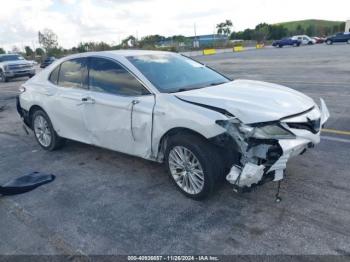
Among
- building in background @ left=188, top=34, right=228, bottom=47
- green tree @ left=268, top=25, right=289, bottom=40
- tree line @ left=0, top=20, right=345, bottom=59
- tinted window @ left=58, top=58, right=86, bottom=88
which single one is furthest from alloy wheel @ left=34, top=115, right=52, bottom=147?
green tree @ left=268, top=25, right=289, bottom=40

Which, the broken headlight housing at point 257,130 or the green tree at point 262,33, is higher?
the green tree at point 262,33

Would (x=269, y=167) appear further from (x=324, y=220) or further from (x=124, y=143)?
(x=124, y=143)

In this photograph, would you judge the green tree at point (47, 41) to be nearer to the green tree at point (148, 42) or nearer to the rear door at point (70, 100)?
the green tree at point (148, 42)

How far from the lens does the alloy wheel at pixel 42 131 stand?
18.8 feet

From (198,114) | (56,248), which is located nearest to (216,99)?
(198,114)

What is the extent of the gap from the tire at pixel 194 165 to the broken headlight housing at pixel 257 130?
37 centimetres

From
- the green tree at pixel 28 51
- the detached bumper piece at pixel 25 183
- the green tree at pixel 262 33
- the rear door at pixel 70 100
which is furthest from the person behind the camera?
the green tree at pixel 262 33

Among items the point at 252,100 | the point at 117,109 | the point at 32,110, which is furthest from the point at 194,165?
the point at 32,110

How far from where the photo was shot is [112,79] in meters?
4.50

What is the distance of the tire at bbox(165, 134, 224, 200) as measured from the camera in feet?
11.5

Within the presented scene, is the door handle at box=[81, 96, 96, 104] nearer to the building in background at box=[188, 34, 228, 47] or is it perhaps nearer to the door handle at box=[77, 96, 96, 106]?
the door handle at box=[77, 96, 96, 106]

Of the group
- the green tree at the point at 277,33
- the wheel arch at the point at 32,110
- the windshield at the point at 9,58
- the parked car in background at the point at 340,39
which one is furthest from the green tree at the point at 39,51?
the green tree at the point at 277,33

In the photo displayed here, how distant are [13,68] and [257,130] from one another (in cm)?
2062

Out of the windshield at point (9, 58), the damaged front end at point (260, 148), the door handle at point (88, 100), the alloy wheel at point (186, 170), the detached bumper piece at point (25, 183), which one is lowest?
the detached bumper piece at point (25, 183)
